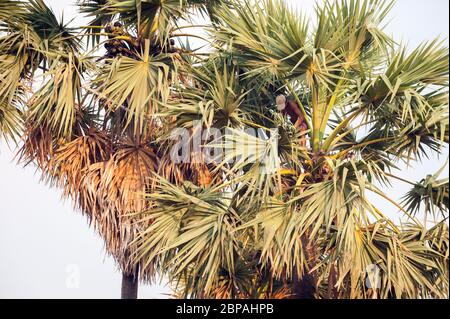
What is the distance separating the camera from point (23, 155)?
Answer: 8.84 metres

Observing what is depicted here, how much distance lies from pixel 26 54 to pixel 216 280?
342 centimetres

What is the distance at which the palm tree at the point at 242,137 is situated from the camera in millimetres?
6598

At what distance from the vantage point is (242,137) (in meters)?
6.81

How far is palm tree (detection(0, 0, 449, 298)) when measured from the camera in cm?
660

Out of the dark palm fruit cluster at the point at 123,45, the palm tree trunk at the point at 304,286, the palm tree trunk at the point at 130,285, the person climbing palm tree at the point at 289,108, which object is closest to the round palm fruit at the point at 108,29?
the dark palm fruit cluster at the point at 123,45

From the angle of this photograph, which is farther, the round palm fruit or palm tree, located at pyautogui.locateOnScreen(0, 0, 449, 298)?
the round palm fruit

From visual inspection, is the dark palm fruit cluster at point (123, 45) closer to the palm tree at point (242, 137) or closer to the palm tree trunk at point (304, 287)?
the palm tree at point (242, 137)

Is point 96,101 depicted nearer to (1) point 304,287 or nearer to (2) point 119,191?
(2) point 119,191

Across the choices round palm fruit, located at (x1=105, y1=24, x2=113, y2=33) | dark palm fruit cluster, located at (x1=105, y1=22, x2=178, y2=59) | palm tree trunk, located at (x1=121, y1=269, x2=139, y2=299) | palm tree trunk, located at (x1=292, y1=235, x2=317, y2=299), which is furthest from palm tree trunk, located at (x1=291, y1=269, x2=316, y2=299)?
round palm fruit, located at (x1=105, y1=24, x2=113, y2=33)

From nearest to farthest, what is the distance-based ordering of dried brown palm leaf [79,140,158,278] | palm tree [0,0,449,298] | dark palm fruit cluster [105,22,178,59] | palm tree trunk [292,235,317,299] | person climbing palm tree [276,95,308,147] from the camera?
palm tree [0,0,449,298], palm tree trunk [292,235,317,299], person climbing palm tree [276,95,308,147], dried brown palm leaf [79,140,158,278], dark palm fruit cluster [105,22,178,59]

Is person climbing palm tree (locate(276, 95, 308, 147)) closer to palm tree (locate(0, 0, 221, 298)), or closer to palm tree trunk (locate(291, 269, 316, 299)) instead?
palm tree (locate(0, 0, 221, 298))

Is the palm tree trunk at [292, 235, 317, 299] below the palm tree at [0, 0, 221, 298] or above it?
below

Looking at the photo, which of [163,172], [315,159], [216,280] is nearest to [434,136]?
[315,159]

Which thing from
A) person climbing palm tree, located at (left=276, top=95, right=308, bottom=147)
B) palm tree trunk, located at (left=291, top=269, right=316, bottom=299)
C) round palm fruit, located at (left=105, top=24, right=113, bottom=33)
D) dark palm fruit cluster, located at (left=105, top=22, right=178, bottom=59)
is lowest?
palm tree trunk, located at (left=291, top=269, right=316, bottom=299)
